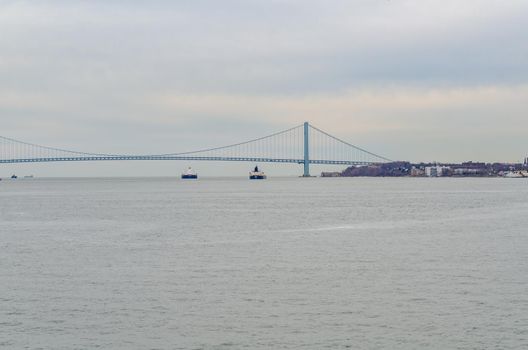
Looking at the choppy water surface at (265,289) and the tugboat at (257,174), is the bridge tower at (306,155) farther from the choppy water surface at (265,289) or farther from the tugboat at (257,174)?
the choppy water surface at (265,289)

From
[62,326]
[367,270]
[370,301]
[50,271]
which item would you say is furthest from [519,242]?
[62,326]

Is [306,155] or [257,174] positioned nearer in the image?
[306,155]

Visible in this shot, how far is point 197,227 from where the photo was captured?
115ft

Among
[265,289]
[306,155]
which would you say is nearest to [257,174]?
[306,155]

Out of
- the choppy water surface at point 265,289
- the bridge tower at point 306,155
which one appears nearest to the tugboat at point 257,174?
the bridge tower at point 306,155

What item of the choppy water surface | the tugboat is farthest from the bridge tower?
the choppy water surface

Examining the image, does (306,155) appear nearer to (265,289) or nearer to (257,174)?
(257,174)

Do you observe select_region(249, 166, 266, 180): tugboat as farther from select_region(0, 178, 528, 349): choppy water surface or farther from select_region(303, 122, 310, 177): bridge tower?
select_region(0, 178, 528, 349): choppy water surface

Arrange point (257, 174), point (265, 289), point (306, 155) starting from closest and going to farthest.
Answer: point (265, 289)
point (306, 155)
point (257, 174)

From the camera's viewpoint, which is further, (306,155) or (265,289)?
(306,155)

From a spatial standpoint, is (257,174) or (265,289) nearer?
(265,289)

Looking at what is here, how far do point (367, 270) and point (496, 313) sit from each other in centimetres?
582

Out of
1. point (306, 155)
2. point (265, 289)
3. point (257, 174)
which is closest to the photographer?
point (265, 289)

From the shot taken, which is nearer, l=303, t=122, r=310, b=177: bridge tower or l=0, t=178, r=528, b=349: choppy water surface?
l=0, t=178, r=528, b=349: choppy water surface
